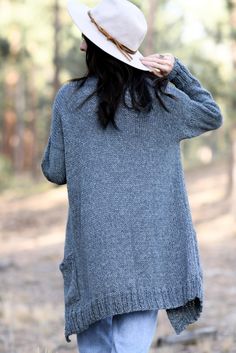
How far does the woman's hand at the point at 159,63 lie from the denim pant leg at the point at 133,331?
3.11ft

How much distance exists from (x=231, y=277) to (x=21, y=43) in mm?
19319

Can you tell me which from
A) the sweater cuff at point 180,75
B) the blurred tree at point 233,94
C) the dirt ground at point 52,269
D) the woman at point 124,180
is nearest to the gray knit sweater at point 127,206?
the woman at point 124,180

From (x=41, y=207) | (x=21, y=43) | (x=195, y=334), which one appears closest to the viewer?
(x=195, y=334)

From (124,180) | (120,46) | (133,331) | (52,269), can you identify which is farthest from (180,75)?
(52,269)

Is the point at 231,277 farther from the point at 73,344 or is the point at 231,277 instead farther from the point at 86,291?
the point at 86,291

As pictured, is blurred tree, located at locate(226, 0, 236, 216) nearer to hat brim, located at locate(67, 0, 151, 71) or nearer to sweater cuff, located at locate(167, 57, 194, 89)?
sweater cuff, located at locate(167, 57, 194, 89)

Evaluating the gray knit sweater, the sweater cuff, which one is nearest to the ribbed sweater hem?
the gray knit sweater

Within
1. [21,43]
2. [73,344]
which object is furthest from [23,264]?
[21,43]

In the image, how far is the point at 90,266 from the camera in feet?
9.53

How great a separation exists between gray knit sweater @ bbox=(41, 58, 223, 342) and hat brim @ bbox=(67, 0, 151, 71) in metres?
0.14

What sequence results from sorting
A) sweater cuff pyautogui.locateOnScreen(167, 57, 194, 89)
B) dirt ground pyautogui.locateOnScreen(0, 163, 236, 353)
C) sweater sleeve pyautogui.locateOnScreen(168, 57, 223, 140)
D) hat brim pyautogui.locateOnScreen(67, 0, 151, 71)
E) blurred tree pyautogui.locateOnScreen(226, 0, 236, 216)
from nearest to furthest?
hat brim pyautogui.locateOnScreen(67, 0, 151, 71), sweater sleeve pyautogui.locateOnScreen(168, 57, 223, 140), sweater cuff pyautogui.locateOnScreen(167, 57, 194, 89), dirt ground pyautogui.locateOnScreen(0, 163, 236, 353), blurred tree pyautogui.locateOnScreen(226, 0, 236, 216)

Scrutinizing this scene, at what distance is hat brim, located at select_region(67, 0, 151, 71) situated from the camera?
2.86 m

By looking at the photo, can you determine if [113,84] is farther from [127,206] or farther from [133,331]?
[133,331]

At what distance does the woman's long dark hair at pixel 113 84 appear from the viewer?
287cm
